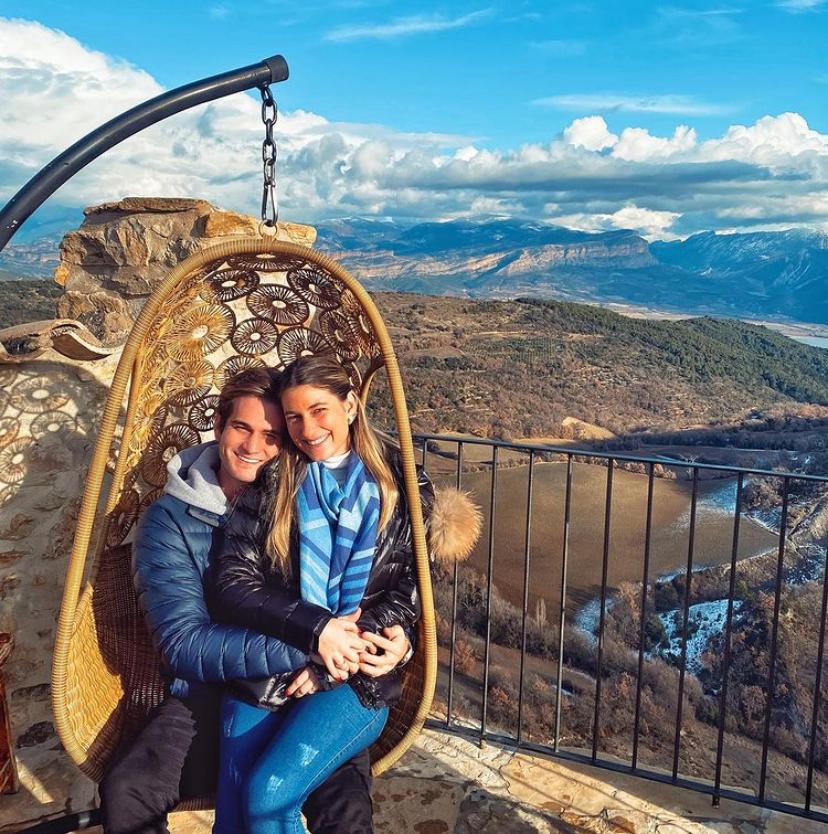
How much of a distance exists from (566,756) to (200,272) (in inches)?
76.6

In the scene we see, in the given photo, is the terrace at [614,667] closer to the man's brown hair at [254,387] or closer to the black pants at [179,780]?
the black pants at [179,780]

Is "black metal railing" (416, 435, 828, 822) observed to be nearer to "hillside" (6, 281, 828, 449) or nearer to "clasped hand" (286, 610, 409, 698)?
"clasped hand" (286, 610, 409, 698)

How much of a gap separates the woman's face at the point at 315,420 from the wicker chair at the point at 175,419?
0.16m

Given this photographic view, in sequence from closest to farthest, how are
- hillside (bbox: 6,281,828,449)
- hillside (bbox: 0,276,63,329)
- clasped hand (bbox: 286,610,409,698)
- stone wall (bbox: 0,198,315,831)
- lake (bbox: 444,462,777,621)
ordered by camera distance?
1. clasped hand (bbox: 286,610,409,698)
2. stone wall (bbox: 0,198,315,831)
3. lake (bbox: 444,462,777,621)
4. hillside (bbox: 0,276,63,329)
5. hillside (bbox: 6,281,828,449)

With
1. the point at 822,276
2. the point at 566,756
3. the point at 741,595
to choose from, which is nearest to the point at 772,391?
the point at 741,595

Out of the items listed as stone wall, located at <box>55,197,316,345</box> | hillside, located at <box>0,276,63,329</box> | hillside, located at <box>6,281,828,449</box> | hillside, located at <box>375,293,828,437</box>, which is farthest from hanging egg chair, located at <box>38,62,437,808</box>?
hillside, located at <box>375,293,828,437</box>

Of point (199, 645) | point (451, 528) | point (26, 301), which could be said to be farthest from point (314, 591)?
point (26, 301)

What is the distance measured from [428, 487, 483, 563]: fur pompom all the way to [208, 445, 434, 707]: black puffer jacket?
3cm

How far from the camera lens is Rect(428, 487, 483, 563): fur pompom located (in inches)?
83.9

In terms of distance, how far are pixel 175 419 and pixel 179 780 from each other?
1.11 m

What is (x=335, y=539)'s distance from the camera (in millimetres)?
1991

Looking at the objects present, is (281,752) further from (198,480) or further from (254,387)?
(254,387)

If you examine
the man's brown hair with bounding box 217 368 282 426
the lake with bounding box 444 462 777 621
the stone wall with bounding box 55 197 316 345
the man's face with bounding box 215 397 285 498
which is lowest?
the lake with bounding box 444 462 777 621

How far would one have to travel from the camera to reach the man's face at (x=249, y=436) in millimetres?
2088
